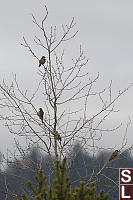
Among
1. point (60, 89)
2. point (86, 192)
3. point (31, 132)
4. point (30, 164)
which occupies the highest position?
point (60, 89)

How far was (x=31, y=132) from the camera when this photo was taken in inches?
294

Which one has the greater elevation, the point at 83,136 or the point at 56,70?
the point at 56,70

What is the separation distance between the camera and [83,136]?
7.60 metres

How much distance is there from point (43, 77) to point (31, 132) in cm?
98

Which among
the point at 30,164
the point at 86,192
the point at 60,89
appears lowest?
the point at 86,192

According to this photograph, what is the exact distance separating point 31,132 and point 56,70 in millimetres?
1203

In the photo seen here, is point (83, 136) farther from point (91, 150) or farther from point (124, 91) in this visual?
point (124, 91)

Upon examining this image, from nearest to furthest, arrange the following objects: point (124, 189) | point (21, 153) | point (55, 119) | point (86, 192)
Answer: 1. point (86, 192)
2. point (124, 189)
3. point (55, 119)
4. point (21, 153)

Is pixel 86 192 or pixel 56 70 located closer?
pixel 86 192

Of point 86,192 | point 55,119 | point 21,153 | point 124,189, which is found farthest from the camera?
point 21,153

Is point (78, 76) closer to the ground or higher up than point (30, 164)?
higher up

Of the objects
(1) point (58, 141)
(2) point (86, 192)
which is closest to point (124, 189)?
(2) point (86, 192)

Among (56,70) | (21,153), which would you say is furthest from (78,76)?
(21,153)

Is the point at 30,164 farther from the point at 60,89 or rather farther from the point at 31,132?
the point at 60,89
